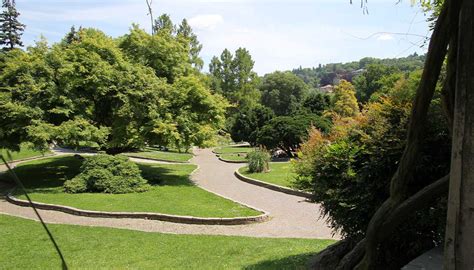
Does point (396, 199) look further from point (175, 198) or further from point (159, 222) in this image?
point (175, 198)

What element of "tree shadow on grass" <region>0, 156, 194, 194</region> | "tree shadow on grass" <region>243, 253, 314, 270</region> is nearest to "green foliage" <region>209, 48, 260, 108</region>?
"tree shadow on grass" <region>0, 156, 194, 194</region>

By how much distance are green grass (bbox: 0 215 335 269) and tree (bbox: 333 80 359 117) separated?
30829 mm

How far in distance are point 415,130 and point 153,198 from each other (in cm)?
1553

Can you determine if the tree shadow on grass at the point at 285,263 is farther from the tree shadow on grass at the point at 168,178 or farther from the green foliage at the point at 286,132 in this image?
the green foliage at the point at 286,132

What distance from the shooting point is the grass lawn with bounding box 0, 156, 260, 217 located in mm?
15078

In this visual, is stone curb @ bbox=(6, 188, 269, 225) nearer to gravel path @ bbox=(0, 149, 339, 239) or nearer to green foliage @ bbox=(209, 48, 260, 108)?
gravel path @ bbox=(0, 149, 339, 239)

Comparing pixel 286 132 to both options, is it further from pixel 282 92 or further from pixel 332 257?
pixel 282 92

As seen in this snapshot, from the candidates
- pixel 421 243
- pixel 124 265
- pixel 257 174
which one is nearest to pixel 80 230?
pixel 124 265

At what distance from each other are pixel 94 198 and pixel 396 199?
53.2ft

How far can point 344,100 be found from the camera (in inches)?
1630

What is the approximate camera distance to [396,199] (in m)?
3.40

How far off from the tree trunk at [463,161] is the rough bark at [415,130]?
1.81 feet

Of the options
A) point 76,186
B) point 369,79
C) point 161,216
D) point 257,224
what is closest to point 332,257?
point 257,224

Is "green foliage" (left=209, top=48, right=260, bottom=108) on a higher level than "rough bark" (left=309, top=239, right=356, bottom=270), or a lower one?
higher
